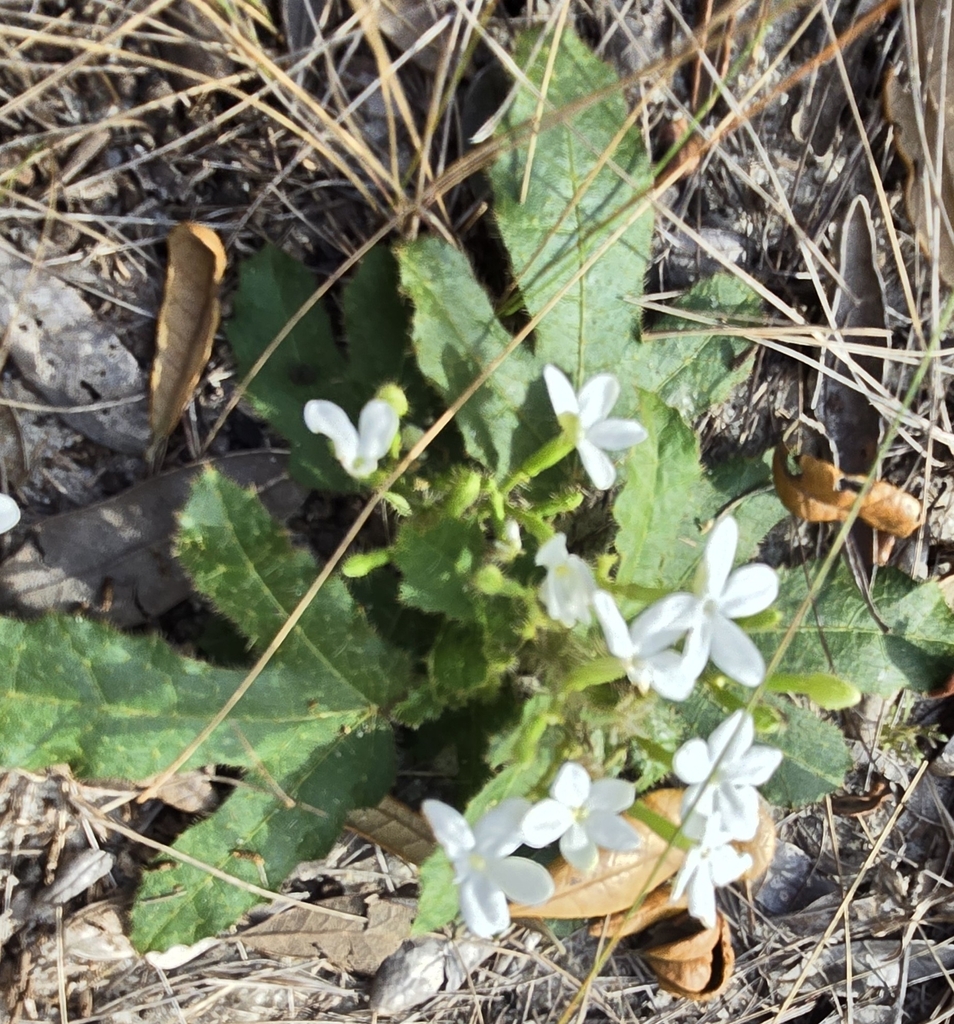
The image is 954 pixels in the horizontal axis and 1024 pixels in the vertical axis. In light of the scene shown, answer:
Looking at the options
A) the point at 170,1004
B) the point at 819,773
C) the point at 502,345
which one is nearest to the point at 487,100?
the point at 502,345

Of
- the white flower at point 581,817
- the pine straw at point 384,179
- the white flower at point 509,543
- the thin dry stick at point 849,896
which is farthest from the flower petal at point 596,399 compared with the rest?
the thin dry stick at point 849,896

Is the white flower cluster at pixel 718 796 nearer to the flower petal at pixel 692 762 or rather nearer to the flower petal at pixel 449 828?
the flower petal at pixel 692 762

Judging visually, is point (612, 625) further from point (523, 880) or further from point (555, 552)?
point (523, 880)

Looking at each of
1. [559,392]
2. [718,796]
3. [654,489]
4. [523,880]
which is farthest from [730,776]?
→ [559,392]

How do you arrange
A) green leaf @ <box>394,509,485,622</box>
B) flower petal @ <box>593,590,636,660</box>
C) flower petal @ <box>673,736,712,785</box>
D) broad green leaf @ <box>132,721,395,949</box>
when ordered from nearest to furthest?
flower petal @ <box>593,590,636,660</box>
flower petal @ <box>673,736,712,785</box>
green leaf @ <box>394,509,485,622</box>
broad green leaf @ <box>132,721,395,949</box>

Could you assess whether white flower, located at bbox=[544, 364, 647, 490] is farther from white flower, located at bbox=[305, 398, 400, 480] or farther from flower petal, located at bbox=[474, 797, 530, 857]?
flower petal, located at bbox=[474, 797, 530, 857]

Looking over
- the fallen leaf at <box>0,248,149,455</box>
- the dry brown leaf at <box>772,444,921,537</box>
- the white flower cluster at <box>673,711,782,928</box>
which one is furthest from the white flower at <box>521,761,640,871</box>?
the fallen leaf at <box>0,248,149,455</box>
